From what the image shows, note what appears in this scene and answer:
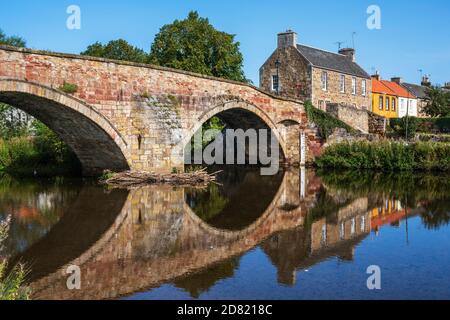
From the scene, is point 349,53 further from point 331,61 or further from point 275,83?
point 275,83

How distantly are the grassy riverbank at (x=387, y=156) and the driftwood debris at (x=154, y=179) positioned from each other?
900 centimetres

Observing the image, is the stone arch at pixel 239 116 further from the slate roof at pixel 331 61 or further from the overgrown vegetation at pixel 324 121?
the slate roof at pixel 331 61

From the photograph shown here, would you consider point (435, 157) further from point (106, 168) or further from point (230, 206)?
point (106, 168)

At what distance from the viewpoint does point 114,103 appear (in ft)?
54.0

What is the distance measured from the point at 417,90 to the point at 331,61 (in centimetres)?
1618

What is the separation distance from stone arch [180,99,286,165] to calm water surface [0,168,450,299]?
4014 millimetres

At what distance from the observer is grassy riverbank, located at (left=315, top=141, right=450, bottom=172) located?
21.9 m

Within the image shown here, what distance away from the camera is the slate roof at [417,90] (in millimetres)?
44562

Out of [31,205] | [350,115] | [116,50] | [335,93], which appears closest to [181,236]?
[31,205]

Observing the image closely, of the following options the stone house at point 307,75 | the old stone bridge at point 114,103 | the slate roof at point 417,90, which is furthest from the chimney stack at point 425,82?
the old stone bridge at point 114,103

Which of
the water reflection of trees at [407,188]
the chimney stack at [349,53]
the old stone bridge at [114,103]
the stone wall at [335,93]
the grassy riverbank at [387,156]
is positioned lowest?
the water reflection of trees at [407,188]
